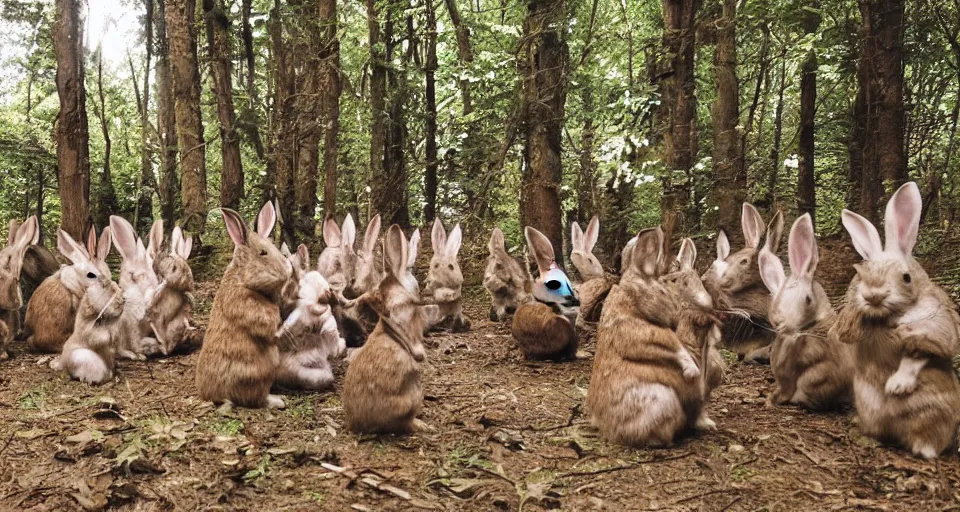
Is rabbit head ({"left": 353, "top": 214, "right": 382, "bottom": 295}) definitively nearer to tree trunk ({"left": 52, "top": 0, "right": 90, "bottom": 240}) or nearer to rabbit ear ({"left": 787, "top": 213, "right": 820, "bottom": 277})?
tree trunk ({"left": 52, "top": 0, "right": 90, "bottom": 240})

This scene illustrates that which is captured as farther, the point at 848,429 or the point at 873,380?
the point at 848,429

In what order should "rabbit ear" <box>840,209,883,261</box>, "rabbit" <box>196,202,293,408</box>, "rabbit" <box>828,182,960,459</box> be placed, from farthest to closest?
1. "rabbit" <box>196,202,293,408</box>
2. "rabbit ear" <box>840,209,883,261</box>
3. "rabbit" <box>828,182,960,459</box>

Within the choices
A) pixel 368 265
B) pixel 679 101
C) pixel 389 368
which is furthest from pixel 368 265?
pixel 679 101

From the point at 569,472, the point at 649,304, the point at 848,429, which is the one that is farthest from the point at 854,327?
the point at 569,472

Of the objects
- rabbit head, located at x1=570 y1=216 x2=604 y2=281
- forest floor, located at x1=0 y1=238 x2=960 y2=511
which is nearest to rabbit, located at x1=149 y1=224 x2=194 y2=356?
forest floor, located at x1=0 y1=238 x2=960 y2=511

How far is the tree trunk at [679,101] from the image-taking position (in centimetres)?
787

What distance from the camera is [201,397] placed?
15.6ft

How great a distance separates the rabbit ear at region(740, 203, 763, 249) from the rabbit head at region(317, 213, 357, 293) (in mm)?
3905

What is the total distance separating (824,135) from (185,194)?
36.9 ft

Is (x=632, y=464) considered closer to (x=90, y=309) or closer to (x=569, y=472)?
(x=569, y=472)

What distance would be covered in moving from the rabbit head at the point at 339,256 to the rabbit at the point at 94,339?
212 centimetres

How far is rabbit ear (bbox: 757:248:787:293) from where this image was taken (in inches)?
186

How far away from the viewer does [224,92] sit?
9742mm

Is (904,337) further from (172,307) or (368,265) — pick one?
(172,307)
